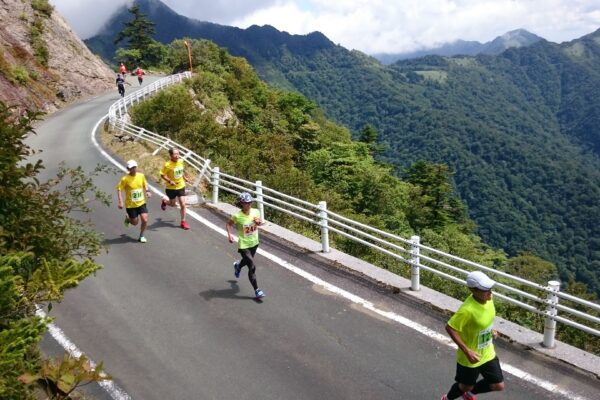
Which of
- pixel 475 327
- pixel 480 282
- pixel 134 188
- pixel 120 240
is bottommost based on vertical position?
pixel 120 240

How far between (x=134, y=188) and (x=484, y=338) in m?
7.50

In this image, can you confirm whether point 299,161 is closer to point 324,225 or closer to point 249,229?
point 324,225

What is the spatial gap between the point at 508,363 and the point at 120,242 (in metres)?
7.96

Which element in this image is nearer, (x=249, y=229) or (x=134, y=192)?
(x=249, y=229)

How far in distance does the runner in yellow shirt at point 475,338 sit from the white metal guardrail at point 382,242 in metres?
1.56

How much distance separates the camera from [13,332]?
10.8 ft

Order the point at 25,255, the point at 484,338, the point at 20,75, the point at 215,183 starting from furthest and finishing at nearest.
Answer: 1. the point at 20,75
2. the point at 215,183
3. the point at 484,338
4. the point at 25,255

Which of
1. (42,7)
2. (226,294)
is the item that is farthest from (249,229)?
(42,7)

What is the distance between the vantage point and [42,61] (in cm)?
3438

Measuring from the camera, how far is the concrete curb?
19.9 ft

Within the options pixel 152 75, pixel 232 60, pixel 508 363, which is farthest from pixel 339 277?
pixel 152 75

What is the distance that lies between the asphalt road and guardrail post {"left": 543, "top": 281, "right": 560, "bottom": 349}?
306mm

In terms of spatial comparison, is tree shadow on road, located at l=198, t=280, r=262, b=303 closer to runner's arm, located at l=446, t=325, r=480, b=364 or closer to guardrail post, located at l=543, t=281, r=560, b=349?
runner's arm, located at l=446, t=325, r=480, b=364

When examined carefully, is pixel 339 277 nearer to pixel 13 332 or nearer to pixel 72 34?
pixel 13 332
